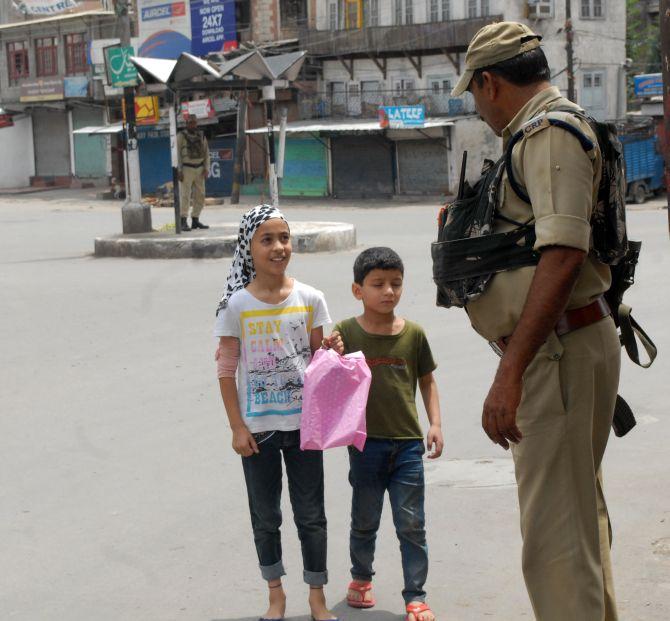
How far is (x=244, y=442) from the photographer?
3889 millimetres

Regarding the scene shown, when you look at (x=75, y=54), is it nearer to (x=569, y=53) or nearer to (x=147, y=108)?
(x=569, y=53)

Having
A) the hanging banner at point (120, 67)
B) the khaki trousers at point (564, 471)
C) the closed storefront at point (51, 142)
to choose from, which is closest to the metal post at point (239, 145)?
the closed storefront at point (51, 142)

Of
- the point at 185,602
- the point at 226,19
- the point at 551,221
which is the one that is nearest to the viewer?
the point at 551,221

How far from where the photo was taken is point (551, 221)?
9.16 ft

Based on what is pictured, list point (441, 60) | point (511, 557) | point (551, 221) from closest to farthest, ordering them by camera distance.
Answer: point (551, 221) → point (511, 557) → point (441, 60)

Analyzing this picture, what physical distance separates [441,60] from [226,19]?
32.0 ft

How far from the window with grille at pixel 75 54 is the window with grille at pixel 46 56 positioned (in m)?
0.86

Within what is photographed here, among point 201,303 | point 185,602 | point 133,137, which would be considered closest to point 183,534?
point 185,602

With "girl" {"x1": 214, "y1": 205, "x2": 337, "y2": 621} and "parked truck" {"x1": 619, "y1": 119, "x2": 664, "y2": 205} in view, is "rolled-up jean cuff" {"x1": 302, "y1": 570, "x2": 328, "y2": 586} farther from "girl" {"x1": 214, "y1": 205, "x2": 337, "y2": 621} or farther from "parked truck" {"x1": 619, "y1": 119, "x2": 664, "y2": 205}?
"parked truck" {"x1": 619, "y1": 119, "x2": 664, "y2": 205}

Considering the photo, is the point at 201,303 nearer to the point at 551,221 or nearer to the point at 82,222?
the point at 551,221

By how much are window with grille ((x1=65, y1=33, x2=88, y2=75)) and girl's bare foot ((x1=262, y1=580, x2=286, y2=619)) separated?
51123 mm

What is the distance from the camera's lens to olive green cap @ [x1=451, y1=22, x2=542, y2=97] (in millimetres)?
3020

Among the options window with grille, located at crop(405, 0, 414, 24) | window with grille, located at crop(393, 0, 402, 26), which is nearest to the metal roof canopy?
window with grille, located at crop(405, 0, 414, 24)

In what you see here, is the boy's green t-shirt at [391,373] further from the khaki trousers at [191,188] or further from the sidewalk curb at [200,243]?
the khaki trousers at [191,188]
